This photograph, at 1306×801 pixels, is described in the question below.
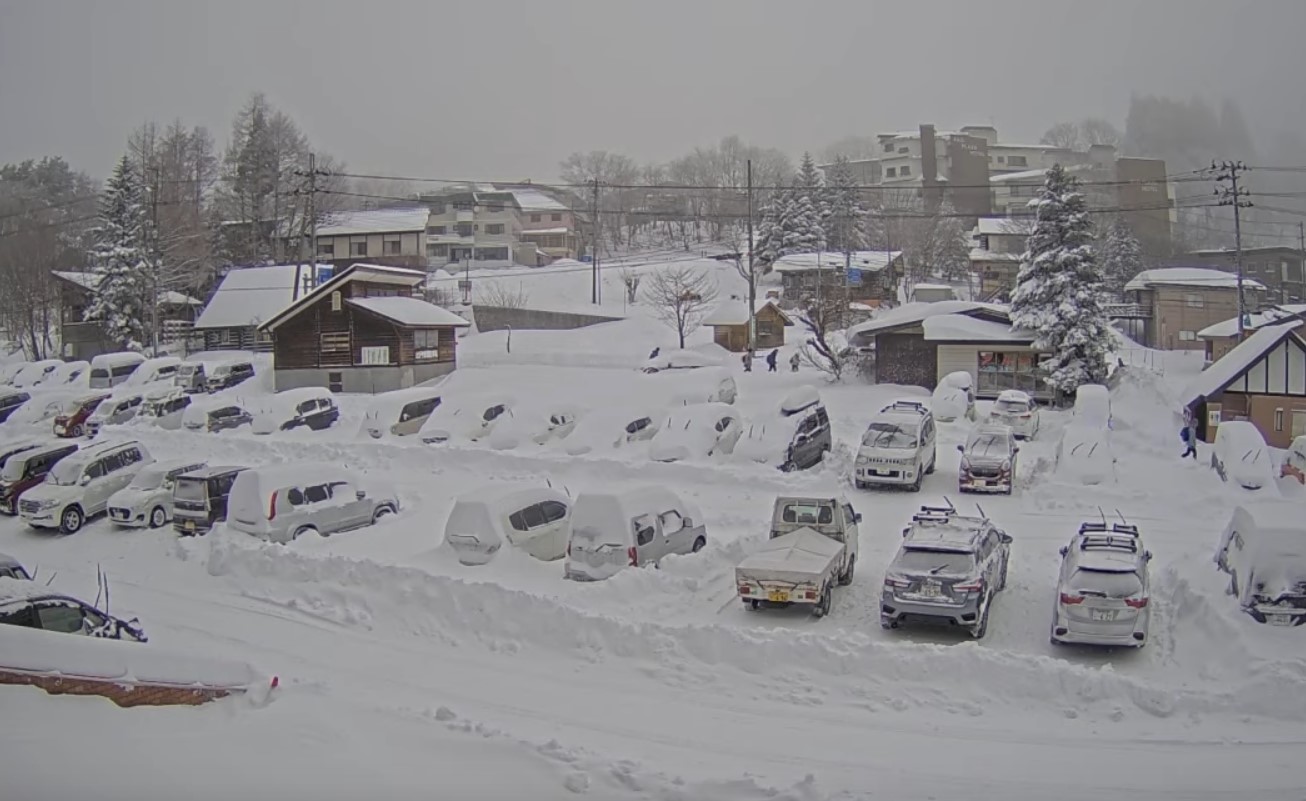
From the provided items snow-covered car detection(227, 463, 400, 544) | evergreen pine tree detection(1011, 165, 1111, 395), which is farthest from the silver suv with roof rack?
evergreen pine tree detection(1011, 165, 1111, 395)

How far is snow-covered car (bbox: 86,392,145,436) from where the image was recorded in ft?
109

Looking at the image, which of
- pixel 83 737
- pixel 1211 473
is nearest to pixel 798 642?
pixel 83 737

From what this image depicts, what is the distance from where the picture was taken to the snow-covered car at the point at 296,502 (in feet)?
58.0

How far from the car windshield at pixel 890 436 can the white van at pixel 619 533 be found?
8754 millimetres

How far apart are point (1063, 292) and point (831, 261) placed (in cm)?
2856

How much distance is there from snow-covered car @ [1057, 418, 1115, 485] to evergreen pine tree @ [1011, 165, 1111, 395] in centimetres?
1294

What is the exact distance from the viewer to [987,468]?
22.0 m

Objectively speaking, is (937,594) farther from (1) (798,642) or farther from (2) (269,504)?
(2) (269,504)

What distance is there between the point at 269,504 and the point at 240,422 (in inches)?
691

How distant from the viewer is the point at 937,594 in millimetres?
12586

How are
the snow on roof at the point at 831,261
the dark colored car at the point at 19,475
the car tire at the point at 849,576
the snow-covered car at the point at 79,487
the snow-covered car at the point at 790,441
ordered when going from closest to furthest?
the car tire at the point at 849,576 → the snow-covered car at the point at 79,487 → the dark colored car at the point at 19,475 → the snow-covered car at the point at 790,441 → the snow on roof at the point at 831,261

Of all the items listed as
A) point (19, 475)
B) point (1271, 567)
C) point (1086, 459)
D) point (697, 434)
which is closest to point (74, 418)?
point (19, 475)

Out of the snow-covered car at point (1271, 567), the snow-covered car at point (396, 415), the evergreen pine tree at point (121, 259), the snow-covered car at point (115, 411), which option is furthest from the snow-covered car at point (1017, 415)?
the snow-covered car at point (115, 411)

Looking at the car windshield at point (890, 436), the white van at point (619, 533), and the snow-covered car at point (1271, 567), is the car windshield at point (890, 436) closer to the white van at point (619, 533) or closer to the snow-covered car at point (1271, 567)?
the white van at point (619, 533)
